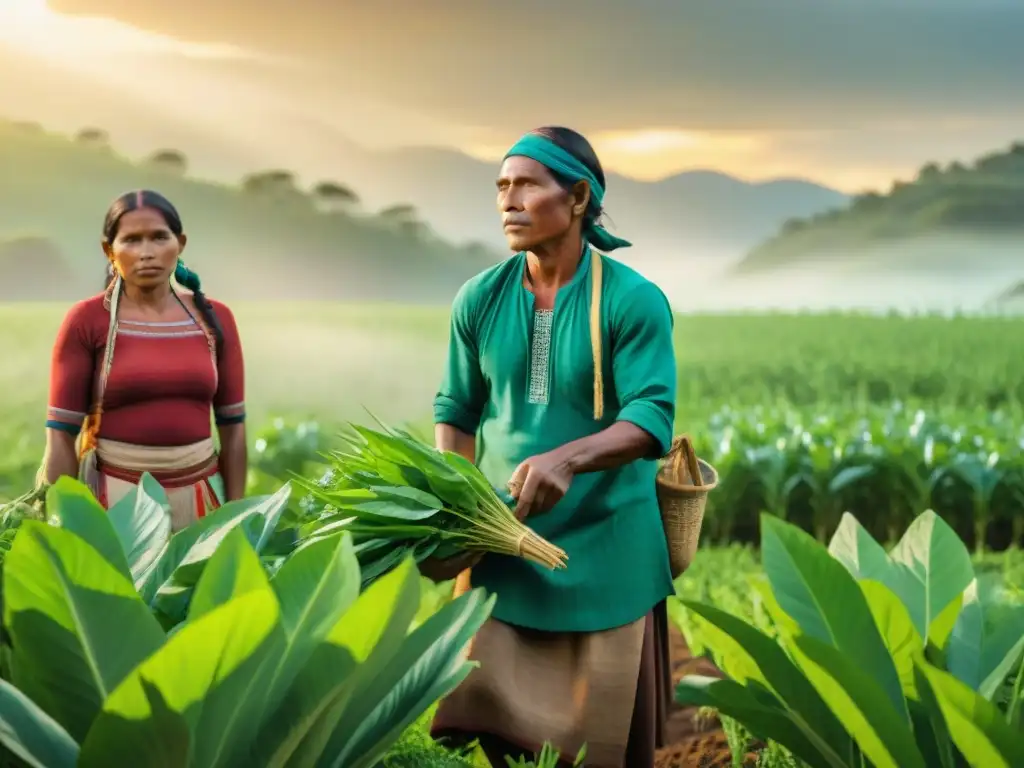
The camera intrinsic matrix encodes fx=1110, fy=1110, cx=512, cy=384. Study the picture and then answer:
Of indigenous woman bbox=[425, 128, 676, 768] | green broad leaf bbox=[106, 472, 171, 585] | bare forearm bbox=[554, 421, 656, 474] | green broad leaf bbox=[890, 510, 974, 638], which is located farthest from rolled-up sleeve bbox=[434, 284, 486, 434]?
green broad leaf bbox=[890, 510, 974, 638]

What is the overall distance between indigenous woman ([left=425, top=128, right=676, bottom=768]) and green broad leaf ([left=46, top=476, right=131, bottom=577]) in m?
0.91

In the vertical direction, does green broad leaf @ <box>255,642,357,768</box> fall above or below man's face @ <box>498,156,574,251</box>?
below

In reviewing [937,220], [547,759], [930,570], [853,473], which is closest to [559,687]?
[547,759]

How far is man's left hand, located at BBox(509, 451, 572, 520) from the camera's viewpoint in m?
1.67

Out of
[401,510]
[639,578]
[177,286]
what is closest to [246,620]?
[401,510]

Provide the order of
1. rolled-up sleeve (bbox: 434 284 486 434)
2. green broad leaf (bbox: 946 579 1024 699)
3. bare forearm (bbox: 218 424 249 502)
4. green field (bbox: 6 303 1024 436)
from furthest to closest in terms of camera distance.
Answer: green field (bbox: 6 303 1024 436), bare forearm (bbox: 218 424 249 502), rolled-up sleeve (bbox: 434 284 486 434), green broad leaf (bbox: 946 579 1024 699)

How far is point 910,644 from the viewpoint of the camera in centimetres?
114

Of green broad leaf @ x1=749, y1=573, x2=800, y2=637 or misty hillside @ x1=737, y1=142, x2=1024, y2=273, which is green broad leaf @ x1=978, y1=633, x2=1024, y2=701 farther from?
misty hillside @ x1=737, y1=142, x2=1024, y2=273

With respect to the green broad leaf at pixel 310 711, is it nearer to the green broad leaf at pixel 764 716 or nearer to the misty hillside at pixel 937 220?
the green broad leaf at pixel 764 716

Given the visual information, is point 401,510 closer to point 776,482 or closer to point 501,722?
point 501,722

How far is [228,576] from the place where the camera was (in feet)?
3.18

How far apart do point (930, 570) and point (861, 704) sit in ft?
1.13

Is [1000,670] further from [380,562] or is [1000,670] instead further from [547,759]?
[547,759]

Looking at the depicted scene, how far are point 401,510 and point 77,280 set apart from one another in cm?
771
